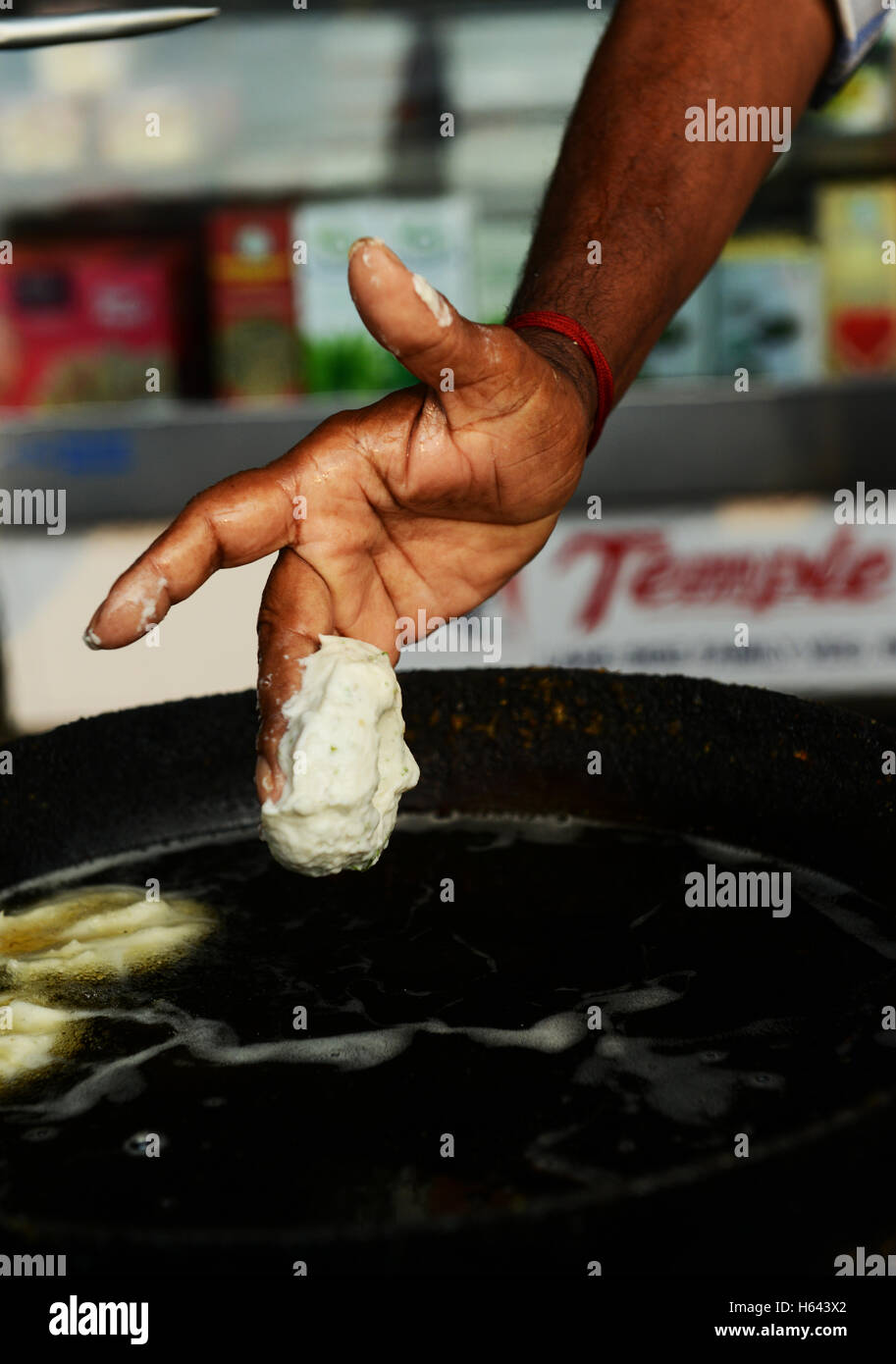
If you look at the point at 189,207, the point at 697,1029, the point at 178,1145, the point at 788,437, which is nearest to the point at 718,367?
the point at 788,437

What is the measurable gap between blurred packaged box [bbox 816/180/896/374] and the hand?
2.26 metres

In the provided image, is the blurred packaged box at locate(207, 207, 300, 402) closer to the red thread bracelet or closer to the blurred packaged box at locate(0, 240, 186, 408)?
the blurred packaged box at locate(0, 240, 186, 408)

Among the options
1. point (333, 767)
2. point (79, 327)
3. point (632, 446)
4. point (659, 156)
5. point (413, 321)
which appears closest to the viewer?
point (413, 321)

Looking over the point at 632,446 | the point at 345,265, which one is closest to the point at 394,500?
the point at 632,446

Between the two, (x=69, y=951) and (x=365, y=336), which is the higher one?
(x=365, y=336)

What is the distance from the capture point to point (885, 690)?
3.29 meters

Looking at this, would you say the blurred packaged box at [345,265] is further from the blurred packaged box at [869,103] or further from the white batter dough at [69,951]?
the white batter dough at [69,951]

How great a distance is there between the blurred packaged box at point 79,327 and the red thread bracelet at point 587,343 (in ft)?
7.21

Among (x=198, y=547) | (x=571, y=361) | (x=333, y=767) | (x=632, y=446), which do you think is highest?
(x=632, y=446)

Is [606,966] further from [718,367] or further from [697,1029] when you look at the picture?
[718,367]

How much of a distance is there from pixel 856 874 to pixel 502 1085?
459mm

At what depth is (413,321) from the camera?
976 millimetres

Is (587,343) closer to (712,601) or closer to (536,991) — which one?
(536,991)

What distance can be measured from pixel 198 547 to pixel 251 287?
93.4 inches
